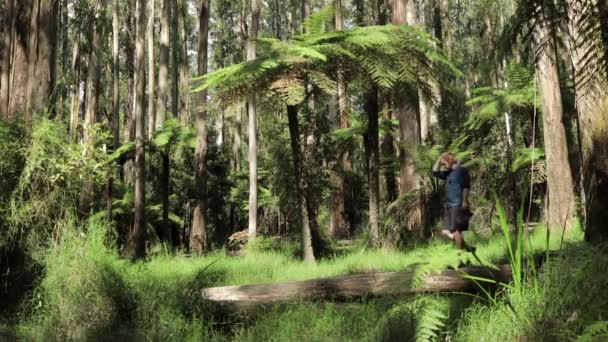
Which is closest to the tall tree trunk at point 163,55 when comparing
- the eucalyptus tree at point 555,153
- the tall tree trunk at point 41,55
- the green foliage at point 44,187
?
the tall tree trunk at point 41,55

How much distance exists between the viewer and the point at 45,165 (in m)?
6.51

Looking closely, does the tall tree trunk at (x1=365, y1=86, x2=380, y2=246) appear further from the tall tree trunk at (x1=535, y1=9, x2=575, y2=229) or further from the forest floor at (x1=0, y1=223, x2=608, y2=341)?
the forest floor at (x1=0, y1=223, x2=608, y2=341)

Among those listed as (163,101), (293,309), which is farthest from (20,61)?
(163,101)

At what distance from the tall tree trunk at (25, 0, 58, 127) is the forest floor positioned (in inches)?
94.6

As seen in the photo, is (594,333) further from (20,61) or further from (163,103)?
(163,103)

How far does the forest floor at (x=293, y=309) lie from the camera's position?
417cm

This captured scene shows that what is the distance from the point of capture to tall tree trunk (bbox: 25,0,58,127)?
25.3 ft

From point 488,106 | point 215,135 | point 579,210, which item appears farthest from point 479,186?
point 215,135

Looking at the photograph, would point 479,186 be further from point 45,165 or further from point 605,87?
point 45,165

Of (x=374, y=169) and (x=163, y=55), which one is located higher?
(x=163, y=55)

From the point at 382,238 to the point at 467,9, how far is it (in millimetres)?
30952

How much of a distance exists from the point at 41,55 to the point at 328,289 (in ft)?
17.7

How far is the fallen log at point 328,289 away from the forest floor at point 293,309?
4.5 inches

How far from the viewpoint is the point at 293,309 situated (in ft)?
18.7
